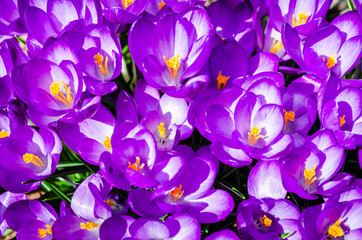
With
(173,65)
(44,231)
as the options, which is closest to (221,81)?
(173,65)

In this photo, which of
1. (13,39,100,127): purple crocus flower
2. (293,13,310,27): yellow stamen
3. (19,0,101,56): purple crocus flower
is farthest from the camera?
(293,13,310,27): yellow stamen

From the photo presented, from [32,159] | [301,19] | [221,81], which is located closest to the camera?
[32,159]

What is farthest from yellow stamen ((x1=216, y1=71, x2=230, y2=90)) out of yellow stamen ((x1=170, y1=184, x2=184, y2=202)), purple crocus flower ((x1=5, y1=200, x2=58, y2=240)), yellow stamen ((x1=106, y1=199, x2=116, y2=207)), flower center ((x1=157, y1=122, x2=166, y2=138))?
purple crocus flower ((x1=5, y1=200, x2=58, y2=240))

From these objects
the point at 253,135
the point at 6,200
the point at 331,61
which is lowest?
the point at 6,200

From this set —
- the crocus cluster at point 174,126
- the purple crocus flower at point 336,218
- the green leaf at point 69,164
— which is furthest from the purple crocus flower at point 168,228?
the green leaf at point 69,164

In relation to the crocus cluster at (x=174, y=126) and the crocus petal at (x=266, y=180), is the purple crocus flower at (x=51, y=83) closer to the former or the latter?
the crocus cluster at (x=174, y=126)

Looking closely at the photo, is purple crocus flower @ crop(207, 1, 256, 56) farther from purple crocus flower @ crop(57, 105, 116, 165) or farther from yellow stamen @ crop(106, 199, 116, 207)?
yellow stamen @ crop(106, 199, 116, 207)

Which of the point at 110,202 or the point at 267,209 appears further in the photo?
the point at 110,202

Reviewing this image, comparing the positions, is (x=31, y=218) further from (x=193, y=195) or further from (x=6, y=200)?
(x=193, y=195)
